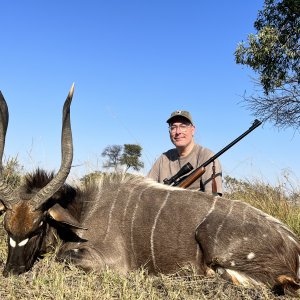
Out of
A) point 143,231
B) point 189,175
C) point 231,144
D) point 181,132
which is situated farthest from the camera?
point 181,132

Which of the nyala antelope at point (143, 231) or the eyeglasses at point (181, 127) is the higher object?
the eyeglasses at point (181, 127)

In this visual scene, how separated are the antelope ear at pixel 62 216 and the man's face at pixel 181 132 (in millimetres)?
1604

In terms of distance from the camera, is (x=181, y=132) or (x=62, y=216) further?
(x=181, y=132)

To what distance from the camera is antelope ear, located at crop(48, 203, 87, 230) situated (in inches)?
123

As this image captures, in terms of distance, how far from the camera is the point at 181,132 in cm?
449

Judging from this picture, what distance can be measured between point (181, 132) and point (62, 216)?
67.8 inches

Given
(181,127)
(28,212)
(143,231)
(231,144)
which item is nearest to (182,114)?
(181,127)

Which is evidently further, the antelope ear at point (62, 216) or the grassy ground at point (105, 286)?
the antelope ear at point (62, 216)

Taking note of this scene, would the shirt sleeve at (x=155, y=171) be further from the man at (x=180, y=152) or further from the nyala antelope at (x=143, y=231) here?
the nyala antelope at (x=143, y=231)

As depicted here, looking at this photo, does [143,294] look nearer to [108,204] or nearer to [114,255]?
[114,255]

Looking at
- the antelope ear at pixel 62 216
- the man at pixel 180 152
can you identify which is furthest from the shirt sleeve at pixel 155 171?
the antelope ear at pixel 62 216

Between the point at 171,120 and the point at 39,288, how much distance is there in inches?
99.0

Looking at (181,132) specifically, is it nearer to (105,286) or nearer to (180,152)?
(180,152)

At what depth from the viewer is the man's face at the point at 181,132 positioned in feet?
14.7
